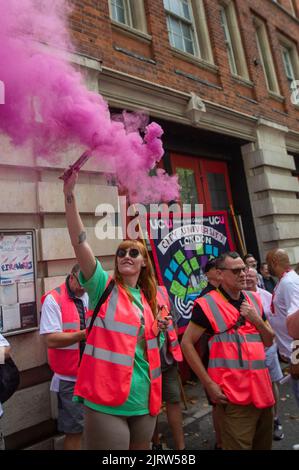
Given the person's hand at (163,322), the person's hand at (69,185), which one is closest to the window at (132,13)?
the person's hand at (69,185)

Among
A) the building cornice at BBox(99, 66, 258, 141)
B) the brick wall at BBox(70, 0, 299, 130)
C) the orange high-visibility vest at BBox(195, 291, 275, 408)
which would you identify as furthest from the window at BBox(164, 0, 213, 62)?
the orange high-visibility vest at BBox(195, 291, 275, 408)

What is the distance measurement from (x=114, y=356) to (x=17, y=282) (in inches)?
83.7

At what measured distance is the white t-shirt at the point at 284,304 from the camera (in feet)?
10.8

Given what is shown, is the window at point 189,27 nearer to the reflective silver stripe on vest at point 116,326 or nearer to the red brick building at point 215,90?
the red brick building at point 215,90

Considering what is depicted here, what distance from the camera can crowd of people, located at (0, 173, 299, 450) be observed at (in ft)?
6.46

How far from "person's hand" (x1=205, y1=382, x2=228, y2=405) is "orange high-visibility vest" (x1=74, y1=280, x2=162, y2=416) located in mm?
444

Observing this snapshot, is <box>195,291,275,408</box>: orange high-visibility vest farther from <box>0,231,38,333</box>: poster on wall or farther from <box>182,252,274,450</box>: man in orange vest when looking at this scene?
<box>0,231,38,333</box>: poster on wall

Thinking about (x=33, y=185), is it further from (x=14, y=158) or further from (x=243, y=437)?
(x=243, y=437)

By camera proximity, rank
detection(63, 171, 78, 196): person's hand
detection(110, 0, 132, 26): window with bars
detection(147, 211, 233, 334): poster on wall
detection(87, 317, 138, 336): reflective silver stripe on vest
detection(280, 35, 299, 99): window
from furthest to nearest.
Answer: detection(280, 35, 299, 99): window, detection(110, 0, 132, 26): window with bars, detection(147, 211, 233, 334): poster on wall, detection(63, 171, 78, 196): person's hand, detection(87, 317, 138, 336): reflective silver stripe on vest

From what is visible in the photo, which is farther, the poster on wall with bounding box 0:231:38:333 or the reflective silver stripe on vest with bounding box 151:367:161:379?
the poster on wall with bounding box 0:231:38:333

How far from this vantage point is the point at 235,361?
2.39 meters

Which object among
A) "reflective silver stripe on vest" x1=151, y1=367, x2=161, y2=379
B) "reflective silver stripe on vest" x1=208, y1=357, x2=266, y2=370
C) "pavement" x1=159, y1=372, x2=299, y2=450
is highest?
"reflective silver stripe on vest" x1=151, y1=367, x2=161, y2=379

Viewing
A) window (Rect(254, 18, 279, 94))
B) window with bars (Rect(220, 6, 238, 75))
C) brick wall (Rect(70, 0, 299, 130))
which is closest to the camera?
brick wall (Rect(70, 0, 299, 130))
